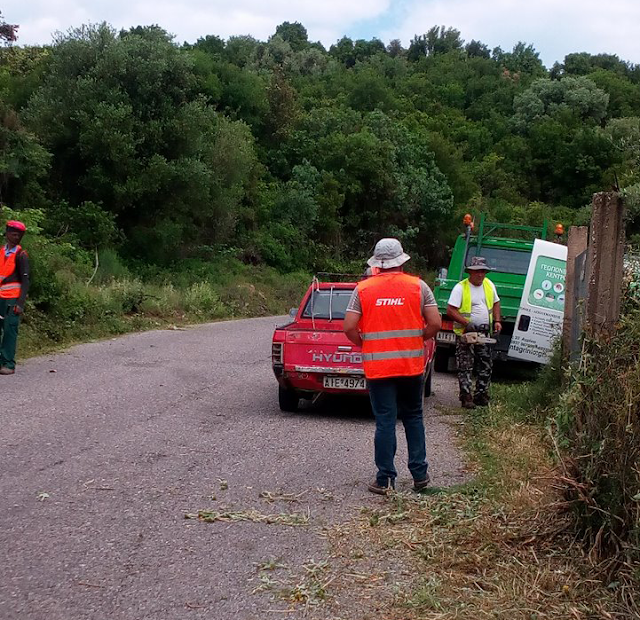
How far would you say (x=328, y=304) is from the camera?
10.9m

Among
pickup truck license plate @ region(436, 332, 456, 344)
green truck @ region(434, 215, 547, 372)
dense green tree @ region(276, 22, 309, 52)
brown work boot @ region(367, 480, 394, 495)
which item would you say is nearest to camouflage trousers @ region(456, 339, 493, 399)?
green truck @ region(434, 215, 547, 372)

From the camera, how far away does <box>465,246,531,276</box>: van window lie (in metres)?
15.3

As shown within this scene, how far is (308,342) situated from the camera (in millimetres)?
9766

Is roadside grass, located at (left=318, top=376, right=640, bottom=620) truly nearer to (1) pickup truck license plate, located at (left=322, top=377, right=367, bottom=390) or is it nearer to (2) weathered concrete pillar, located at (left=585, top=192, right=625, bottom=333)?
(2) weathered concrete pillar, located at (left=585, top=192, right=625, bottom=333)

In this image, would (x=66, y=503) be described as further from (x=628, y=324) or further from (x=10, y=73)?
(x=10, y=73)

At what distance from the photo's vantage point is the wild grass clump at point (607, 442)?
14.5 feet

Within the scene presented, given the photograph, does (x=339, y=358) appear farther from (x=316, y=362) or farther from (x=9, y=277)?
(x=9, y=277)

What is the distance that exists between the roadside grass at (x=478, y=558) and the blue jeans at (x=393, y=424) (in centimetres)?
26

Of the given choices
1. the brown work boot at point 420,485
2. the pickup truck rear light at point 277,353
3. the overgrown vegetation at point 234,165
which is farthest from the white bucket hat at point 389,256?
the overgrown vegetation at point 234,165

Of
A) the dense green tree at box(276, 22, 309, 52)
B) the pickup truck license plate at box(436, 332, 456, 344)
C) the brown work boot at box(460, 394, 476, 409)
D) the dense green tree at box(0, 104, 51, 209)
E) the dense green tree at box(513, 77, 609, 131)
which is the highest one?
the dense green tree at box(276, 22, 309, 52)

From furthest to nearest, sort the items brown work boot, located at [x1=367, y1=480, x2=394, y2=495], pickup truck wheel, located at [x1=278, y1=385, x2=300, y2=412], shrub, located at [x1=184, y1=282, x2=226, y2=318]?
shrub, located at [x1=184, y1=282, x2=226, y2=318], pickup truck wheel, located at [x1=278, y1=385, x2=300, y2=412], brown work boot, located at [x1=367, y1=480, x2=394, y2=495]

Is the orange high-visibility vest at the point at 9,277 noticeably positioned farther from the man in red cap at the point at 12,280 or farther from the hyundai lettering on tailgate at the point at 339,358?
→ the hyundai lettering on tailgate at the point at 339,358

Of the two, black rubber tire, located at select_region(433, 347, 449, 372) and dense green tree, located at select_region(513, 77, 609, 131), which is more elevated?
dense green tree, located at select_region(513, 77, 609, 131)

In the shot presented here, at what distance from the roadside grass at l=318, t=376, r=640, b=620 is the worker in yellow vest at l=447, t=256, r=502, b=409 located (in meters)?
3.93
